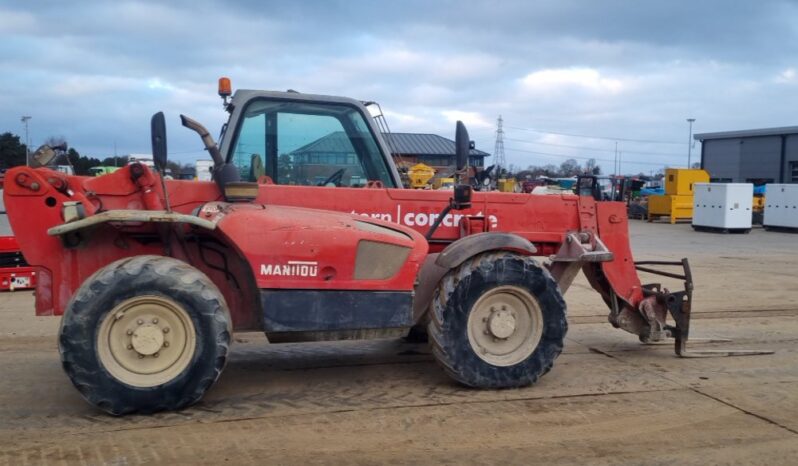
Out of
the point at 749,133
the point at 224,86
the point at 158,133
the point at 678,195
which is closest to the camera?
the point at 158,133

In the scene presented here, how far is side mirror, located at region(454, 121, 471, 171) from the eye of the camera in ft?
18.0

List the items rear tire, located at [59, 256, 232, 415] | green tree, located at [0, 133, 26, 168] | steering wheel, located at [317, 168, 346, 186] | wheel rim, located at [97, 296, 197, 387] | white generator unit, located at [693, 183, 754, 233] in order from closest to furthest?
1. rear tire, located at [59, 256, 232, 415]
2. wheel rim, located at [97, 296, 197, 387]
3. steering wheel, located at [317, 168, 346, 186]
4. white generator unit, located at [693, 183, 754, 233]
5. green tree, located at [0, 133, 26, 168]

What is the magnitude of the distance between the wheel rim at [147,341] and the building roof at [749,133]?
49.9 m

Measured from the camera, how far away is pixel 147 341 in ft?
15.8

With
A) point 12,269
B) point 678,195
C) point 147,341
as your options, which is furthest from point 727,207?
point 147,341

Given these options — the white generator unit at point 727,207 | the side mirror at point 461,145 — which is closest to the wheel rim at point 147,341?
the side mirror at point 461,145

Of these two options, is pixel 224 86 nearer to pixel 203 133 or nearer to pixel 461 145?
pixel 203 133

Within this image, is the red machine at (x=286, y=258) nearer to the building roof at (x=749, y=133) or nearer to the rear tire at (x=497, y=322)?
the rear tire at (x=497, y=322)

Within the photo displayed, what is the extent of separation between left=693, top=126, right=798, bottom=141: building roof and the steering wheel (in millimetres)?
48054

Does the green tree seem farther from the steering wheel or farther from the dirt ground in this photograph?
the steering wheel

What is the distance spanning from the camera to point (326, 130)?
6340 millimetres

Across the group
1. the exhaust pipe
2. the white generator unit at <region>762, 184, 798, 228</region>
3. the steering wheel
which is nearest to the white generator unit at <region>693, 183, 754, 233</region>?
the white generator unit at <region>762, 184, 798, 228</region>

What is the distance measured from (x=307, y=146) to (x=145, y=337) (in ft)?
7.36

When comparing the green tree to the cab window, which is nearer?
the cab window
